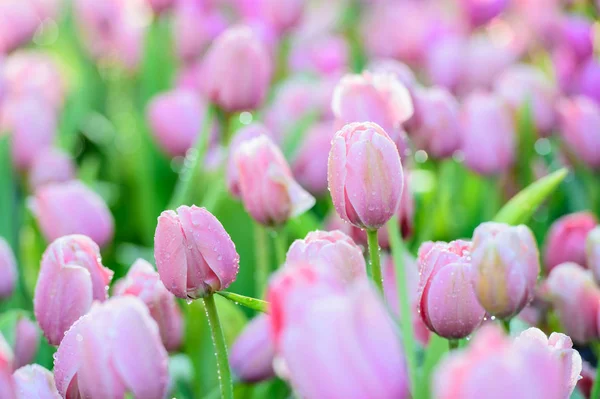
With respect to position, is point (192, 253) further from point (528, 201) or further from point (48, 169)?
point (48, 169)

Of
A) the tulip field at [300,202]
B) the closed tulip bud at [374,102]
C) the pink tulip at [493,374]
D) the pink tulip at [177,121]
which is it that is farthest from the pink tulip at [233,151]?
the pink tulip at [493,374]

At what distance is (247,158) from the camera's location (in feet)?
2.17

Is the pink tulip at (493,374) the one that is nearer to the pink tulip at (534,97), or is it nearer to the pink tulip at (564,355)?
the pink tulip at (564,355)

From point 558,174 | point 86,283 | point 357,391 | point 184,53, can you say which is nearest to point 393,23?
point 184,53

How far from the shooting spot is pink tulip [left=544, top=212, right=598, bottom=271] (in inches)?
29.6

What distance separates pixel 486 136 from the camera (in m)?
0.87

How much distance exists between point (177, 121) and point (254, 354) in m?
0.47

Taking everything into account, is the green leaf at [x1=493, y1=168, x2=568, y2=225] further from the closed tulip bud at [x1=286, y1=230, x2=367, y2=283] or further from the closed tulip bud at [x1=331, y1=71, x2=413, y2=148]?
the closed tulip bud at [x1=286, y1=230, x2=367, y2=283]

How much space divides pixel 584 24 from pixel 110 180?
674 millimetres

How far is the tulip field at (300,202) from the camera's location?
441 mm

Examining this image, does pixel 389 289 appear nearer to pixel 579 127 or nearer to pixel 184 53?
pixel 579 127

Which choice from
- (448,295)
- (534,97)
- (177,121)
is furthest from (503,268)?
(177,121)

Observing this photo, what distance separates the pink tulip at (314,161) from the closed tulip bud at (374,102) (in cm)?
26

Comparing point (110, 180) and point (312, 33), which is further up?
point (312, 33)
